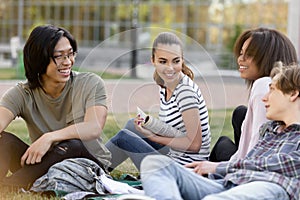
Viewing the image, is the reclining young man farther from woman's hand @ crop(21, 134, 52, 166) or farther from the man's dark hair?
the man's dark hair

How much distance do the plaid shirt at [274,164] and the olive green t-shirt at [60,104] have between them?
1.13 m

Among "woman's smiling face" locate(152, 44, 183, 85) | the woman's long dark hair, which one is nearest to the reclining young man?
the woman's long dark hair

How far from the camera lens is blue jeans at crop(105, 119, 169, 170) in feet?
14.3

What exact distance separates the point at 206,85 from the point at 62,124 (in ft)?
3.23

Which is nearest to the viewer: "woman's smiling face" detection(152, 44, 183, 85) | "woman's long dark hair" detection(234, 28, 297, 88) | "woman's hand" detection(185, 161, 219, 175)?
"woman's hand" detection(185, 161, 219, 175)

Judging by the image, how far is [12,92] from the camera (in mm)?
4543

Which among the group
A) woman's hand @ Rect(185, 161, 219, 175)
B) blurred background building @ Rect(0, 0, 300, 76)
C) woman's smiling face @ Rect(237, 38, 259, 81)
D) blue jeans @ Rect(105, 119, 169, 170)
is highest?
woman's smiling face @ Rect(237, 38, 259, 81)

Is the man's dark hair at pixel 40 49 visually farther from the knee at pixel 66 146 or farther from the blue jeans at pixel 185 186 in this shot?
the blue jeans at pixel 185 186

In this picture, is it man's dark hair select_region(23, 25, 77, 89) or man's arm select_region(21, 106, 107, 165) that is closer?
man's arm select_region(21, 106, 107, 165)

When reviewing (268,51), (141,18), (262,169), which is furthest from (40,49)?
(141,18)

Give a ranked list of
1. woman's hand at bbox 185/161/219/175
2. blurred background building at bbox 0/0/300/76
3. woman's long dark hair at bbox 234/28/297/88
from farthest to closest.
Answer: blurred background building at bbox 0/0/300/76 → woman's long dark hair at bbox 234/28/297/88 → woman's hand at bbox 185/161/219/175

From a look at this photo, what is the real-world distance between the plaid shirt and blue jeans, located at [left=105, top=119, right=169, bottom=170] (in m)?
0.75

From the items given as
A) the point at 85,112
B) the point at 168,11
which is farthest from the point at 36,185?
the point at 168,11

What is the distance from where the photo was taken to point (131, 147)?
4.48 m
